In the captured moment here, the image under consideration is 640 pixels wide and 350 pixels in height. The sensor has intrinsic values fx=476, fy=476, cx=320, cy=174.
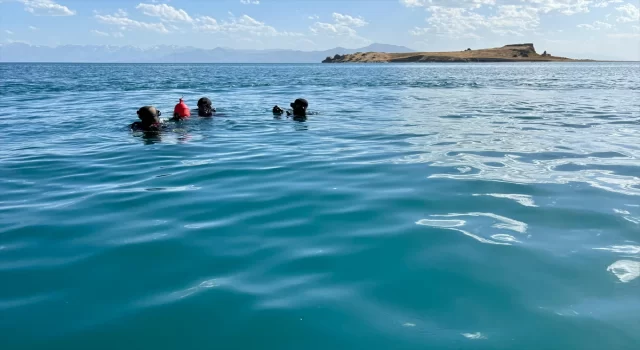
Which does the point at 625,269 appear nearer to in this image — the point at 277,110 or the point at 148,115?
the point at 148,115

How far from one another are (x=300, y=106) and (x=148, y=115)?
4788 millimetres

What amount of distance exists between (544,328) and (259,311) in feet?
6.78

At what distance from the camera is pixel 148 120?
1252 cm

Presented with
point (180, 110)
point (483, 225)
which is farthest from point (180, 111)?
point (483, 225)

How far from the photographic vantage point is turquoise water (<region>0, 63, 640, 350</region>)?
3.42 metres

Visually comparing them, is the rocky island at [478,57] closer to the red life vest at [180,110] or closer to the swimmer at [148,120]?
the red life vest at [180,110]

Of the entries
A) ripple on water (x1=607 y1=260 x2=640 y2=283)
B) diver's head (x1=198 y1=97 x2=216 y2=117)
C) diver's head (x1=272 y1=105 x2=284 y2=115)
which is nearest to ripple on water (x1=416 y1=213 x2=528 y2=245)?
ripple on water (x1=607 y1=260 x2=640 y2=283)

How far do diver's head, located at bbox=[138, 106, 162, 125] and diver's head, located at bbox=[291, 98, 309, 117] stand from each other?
14.5 ft

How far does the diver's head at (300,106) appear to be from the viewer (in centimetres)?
1507

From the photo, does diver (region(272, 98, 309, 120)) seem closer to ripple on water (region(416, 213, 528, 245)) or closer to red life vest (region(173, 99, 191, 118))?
red life vest (region(173, 99, 191, 118))

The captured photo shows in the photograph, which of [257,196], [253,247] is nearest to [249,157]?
[257,196]

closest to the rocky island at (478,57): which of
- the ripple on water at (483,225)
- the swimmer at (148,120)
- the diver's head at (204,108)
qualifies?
the diver's head at (204,108)

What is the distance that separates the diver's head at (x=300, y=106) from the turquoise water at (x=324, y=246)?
15.6 feet

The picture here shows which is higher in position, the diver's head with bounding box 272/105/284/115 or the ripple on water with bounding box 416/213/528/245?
the diver's head with bounding box 272/105/284/115
